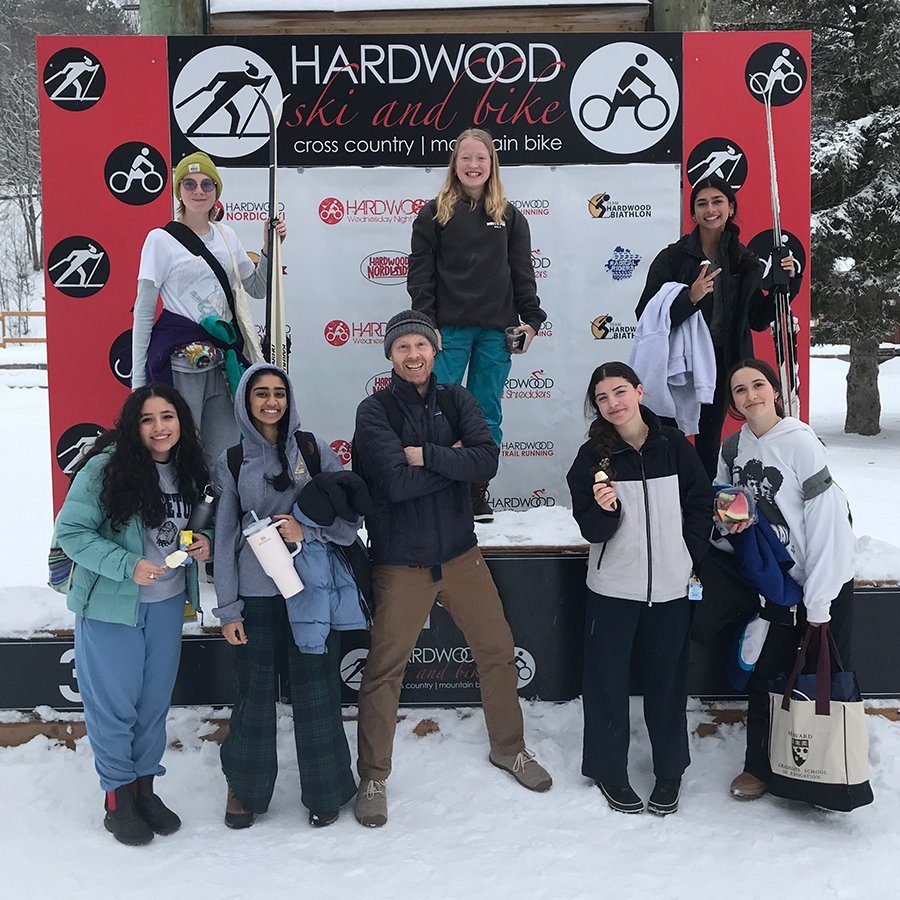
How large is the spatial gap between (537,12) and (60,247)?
2925 mm

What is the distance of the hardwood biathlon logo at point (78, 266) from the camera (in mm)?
4492

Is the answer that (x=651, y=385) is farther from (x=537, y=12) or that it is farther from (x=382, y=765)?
(x=537, y=12)

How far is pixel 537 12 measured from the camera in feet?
15.2

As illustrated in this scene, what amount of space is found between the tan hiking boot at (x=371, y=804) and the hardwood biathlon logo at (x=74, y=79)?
12.4 feet

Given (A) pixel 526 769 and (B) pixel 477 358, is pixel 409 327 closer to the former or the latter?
(B) pixel 477 358

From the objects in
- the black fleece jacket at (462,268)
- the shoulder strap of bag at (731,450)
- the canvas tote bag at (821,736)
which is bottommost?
the canvas tote bag at (821,736)

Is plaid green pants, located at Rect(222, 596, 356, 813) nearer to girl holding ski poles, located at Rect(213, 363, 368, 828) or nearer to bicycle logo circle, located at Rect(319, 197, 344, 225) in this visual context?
girl holding ski poles, located at Rect(213, 363, 368, 828)

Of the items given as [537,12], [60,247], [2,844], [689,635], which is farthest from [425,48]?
[2,844]

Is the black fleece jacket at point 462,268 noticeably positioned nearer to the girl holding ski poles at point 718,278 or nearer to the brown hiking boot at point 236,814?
the girl holding ski poles at point 718,278

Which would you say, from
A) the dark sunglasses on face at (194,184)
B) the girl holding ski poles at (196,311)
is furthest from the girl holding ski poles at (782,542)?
the dark sunglasses on face at (194,184)

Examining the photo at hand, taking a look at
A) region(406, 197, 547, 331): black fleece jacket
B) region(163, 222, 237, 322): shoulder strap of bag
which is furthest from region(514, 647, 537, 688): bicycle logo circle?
region(163, 222, 237, 322): shoulder strap of bag

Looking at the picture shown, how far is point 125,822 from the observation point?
8.68ft

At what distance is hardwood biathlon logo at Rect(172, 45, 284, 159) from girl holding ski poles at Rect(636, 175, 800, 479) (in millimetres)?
2420

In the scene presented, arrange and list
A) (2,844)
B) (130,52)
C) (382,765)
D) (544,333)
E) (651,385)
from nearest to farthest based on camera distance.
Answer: (2,844)
(382,765)
(651,385)
(130,52)
(544,333)
